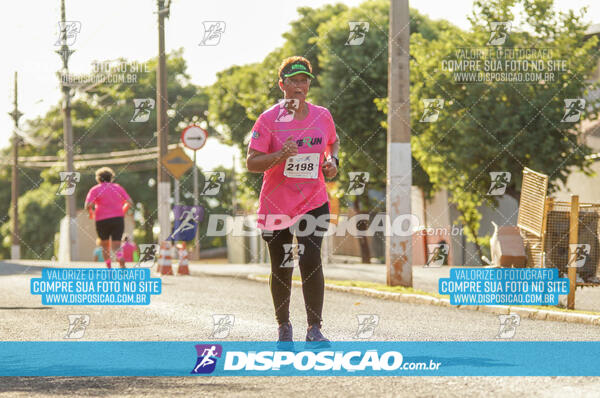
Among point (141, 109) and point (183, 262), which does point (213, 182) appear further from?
point (183, 262)

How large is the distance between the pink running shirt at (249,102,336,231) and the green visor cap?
24cm

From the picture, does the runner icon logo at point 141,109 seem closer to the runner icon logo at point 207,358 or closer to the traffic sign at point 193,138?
the traffic sign at point 193,138

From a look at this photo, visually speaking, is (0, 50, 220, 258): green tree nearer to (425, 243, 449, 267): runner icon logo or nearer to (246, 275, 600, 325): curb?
(425, 243, 449, 267): runner icon logo

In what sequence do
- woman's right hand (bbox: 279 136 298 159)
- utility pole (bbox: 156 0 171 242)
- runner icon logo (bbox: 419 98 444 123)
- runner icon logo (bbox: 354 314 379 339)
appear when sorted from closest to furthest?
woman's right hand (bbox: 279 136 298 159)
runner icon logo (bbox: 354 314 379 339)
runner icon logo (bbox: 419 98 444 123)
utility pole (bbox: 156 0 171 242)

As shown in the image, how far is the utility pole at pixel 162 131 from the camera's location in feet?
75.1

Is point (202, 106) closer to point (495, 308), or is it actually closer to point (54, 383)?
point (495, 308)

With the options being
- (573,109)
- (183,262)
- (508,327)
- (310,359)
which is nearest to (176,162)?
(183,262)

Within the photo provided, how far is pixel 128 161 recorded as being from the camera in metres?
50.9

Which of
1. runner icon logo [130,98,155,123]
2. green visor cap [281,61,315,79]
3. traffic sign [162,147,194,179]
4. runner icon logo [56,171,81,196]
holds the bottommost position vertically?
runner icon logo [56,171,81,196]

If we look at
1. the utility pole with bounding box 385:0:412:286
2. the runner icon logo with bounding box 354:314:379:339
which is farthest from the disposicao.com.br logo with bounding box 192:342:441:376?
the utility pole with bounding box 385:0:412:286

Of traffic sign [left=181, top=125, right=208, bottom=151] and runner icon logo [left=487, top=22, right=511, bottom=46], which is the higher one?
runner icon logo [left=487, top=22, right=511, bottom=46]

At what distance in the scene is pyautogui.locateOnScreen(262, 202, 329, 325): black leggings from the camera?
6488mm

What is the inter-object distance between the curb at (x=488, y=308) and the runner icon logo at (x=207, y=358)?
16.2ft

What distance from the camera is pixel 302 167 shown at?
21.1ft
